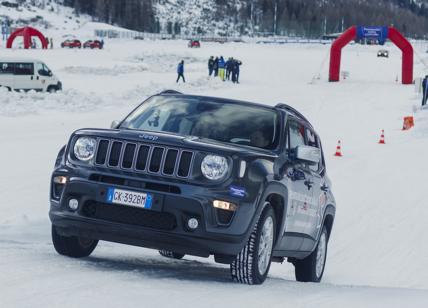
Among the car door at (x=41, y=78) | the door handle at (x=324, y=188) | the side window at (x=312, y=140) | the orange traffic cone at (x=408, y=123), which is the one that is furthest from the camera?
the car door at (x=41, y=78)

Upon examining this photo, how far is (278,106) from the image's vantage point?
29.2ft

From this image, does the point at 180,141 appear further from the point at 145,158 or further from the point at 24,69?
the point at 24,69

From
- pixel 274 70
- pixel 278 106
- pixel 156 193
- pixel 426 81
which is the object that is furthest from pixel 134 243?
pixel 274 70

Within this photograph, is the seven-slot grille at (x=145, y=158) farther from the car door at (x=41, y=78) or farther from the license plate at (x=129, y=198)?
the car door at (x=41, y=78)

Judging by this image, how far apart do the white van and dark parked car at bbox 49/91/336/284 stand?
33.0 metres

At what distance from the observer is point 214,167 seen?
736 centimetres

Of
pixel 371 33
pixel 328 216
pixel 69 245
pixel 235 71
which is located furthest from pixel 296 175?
pixel 371 33

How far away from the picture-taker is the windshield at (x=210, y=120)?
8.36m

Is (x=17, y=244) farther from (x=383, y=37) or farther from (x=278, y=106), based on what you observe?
(x=383, y=37)

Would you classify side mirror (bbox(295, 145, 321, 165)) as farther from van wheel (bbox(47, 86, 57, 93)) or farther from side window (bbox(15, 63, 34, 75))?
van wheel (bbox(47, 86, 57, 93))

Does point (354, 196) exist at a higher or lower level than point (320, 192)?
lower

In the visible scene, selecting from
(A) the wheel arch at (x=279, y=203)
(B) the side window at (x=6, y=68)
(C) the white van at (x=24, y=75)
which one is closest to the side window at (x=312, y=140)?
(A) the wheel arch at (x=279, y=203)

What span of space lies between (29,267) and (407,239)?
295 inches

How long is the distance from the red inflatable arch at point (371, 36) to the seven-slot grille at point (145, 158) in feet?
180
